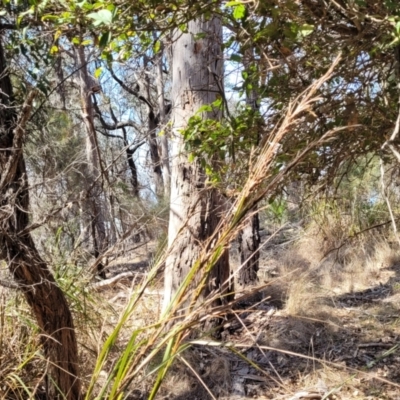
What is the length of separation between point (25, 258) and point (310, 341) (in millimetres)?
2786

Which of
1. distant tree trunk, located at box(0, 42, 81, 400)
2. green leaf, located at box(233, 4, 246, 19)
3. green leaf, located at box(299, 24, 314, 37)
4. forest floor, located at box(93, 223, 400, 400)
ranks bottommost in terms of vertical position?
forest floor, located at box(93, 223, 400, 400)

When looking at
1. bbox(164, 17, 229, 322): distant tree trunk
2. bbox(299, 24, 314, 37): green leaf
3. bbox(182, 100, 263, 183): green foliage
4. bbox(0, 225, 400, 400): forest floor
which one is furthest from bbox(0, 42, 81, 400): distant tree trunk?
bbox(164, 17, 229, 322): distant tree trunk

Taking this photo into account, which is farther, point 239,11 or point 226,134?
point 226,134

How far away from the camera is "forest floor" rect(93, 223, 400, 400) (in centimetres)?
361

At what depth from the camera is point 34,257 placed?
2.70 m

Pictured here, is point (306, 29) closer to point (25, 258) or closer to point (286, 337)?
point (25, 258)

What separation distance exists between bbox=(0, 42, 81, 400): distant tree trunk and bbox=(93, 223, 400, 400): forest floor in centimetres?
42

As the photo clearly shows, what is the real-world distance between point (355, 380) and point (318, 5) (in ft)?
9.04

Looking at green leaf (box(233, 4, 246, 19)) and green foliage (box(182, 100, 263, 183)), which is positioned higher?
green leaf (box(233, 4, 246, 19))

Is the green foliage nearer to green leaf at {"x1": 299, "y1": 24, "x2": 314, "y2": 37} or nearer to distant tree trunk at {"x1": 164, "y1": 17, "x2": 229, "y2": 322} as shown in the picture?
green leaf at {"x1": 299, "y1": 24, "x2": 314, "y2": 37}

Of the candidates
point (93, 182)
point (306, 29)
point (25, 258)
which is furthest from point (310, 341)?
point (306, 29)

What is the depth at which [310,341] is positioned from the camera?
4418mm

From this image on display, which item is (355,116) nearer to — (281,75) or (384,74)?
(384,74)

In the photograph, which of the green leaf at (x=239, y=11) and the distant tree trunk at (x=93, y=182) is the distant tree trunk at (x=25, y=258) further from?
the green leaf at (x=239, y=11)
